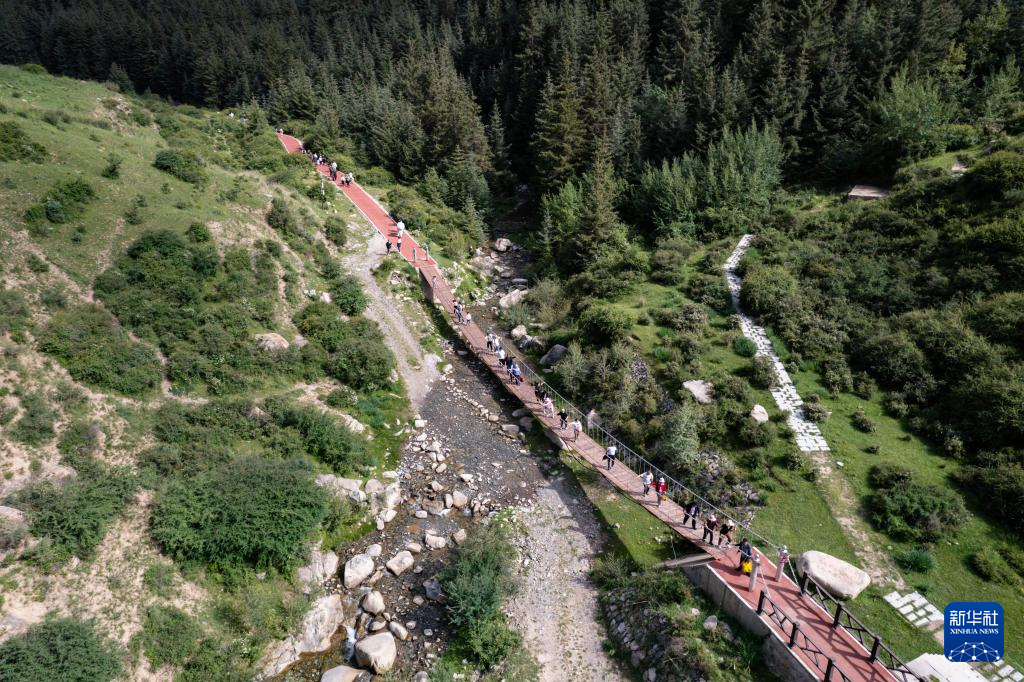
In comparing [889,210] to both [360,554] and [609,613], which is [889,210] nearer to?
[609,613]

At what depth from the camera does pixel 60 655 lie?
1708cm

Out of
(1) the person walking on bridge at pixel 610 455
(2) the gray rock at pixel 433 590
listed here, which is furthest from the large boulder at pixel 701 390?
(2) the gray rock at pixel 433 590

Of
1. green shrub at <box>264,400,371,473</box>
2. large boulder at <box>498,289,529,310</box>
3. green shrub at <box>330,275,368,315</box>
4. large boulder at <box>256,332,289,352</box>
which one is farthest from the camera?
large boulder at <box>498,289,529,310</box>

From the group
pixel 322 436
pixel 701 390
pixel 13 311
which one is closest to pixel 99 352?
pixel 13 311

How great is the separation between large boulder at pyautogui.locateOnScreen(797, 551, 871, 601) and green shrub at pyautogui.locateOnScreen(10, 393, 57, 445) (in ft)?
97.1

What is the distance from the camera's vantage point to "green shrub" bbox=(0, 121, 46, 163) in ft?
109

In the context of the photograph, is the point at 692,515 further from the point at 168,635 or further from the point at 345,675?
the point at 168,635

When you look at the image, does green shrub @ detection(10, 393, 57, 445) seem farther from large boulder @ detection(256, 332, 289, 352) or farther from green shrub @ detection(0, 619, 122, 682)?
large boulder @ detection(256, 332, 289, 352)

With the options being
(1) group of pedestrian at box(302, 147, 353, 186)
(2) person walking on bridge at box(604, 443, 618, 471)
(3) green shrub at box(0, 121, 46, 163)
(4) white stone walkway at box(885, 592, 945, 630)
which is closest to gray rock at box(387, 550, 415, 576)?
(2) person walking on bridge at box(604, 443, 618, 471)

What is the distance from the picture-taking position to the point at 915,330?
29375 millimetres

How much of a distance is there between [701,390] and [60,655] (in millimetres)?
27953

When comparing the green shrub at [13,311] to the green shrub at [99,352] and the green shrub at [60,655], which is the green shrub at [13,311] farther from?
the green shrub at [60,655]

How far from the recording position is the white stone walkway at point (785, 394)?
26.3 m

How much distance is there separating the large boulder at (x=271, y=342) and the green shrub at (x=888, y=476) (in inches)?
1179
